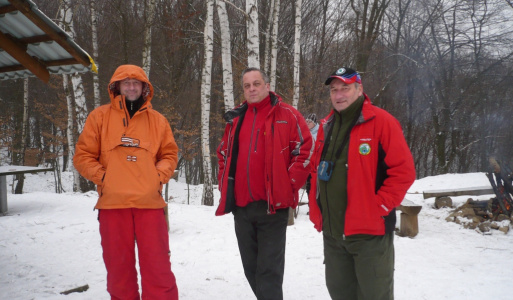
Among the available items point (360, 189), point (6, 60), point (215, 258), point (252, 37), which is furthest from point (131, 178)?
point (252, 37)

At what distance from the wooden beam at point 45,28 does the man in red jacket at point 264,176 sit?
213 centimetres

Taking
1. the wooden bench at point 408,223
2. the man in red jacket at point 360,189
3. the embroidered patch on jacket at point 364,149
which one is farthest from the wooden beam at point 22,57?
the wooden bench at point 408,223

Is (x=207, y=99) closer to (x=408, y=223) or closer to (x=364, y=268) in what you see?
(x=408, y=223)

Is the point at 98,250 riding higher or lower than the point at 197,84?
lower

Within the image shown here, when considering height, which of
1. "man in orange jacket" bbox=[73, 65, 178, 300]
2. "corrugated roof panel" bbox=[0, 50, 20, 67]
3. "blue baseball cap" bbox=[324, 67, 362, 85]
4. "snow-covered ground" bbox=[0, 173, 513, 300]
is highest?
"corrugated roof panel" bbox=[0, 50, 20, 67]

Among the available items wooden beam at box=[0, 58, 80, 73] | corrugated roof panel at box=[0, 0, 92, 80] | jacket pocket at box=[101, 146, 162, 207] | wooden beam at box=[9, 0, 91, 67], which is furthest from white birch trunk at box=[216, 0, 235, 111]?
jacket pocket at box=[101, 146, 162, 207]

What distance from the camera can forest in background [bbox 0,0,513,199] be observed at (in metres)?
15.6

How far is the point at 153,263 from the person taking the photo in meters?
2.76

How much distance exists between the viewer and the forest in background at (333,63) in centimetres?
1559

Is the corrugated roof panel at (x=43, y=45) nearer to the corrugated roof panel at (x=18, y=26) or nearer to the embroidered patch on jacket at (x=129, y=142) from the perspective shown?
the corrugated roof panel at (x=18, y=26)

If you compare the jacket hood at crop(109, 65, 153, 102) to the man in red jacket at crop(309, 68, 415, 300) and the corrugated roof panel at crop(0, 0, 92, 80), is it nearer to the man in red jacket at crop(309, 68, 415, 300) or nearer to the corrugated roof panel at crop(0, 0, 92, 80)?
the corrugated roof panel at crop(0, 0, 92, 80)

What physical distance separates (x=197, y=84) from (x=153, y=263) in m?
18.7

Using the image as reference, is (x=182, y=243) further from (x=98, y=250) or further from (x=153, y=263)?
(x=153, y=263)

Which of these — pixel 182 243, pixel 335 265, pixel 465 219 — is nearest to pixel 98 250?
pixel 182 243
